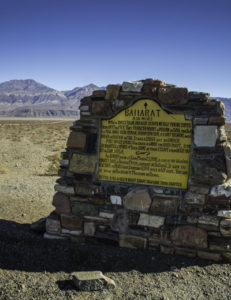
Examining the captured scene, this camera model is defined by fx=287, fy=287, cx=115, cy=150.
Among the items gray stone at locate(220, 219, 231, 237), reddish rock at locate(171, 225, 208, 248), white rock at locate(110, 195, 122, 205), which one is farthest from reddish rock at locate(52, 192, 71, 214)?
gray stone at locate(220, 219, 231, 237)

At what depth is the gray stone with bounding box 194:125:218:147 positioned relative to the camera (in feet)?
12.8

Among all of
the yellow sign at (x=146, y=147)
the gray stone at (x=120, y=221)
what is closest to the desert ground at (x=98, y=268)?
the gray stone at (x=120, y=221)

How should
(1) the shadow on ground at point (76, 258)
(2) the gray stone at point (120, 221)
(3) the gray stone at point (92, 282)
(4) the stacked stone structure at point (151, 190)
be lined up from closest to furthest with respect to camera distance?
1. (3) the gray stone at point (92, 282)
2. (1) the shadow on ground at point (76, 258)
3. (4) the stacked stone structure at point (151, 190)
4. (2) the gray stone at point (120, 221)

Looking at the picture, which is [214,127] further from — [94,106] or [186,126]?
[94,106]

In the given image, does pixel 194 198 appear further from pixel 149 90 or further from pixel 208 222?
pixel 149 90

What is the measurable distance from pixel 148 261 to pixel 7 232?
2341mm

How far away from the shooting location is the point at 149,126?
13.8 feet

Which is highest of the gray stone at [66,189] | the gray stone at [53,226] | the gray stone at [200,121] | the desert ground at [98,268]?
the gray stone at [200,121]

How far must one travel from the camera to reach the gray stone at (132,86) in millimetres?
4160

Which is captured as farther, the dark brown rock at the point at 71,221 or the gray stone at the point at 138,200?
the dark brown rock at the point at 71,221

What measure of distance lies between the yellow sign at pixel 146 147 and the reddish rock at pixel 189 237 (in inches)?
24.2

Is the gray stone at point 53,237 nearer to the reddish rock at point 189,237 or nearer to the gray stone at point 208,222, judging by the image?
the reddish rock at point 189,237

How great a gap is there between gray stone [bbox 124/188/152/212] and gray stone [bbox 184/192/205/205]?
531 mm

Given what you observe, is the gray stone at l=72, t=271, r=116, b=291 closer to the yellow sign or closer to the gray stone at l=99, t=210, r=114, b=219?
the gray stone at l=99, t=210, r=114, b=219
